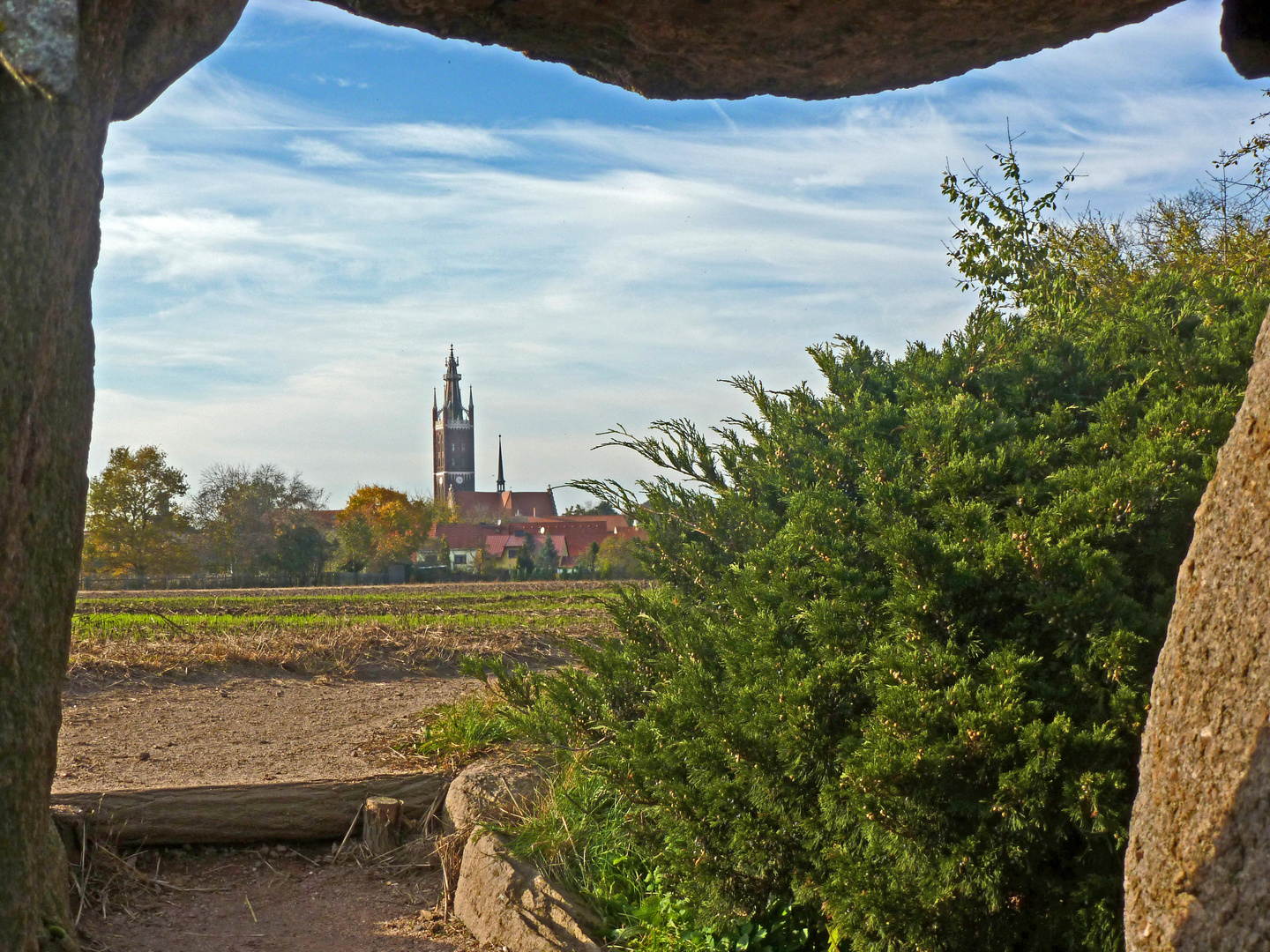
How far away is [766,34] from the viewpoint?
3.06 metres

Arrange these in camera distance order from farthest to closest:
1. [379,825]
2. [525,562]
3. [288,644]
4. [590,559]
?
[590,559] → [525,562] → [288,644] → [379,825]

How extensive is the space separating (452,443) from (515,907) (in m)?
145

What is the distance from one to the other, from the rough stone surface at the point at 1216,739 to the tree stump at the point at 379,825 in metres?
4.44

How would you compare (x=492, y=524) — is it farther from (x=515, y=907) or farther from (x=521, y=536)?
(x=515, y=907)

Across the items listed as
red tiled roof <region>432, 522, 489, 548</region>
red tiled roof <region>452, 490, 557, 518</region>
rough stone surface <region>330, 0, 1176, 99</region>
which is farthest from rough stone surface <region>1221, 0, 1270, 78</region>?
red tiled roof <region>452, 490, 557, 518</region>

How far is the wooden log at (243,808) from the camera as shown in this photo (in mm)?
5465

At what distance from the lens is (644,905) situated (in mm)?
4387

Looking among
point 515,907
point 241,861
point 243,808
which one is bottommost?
point 241,861

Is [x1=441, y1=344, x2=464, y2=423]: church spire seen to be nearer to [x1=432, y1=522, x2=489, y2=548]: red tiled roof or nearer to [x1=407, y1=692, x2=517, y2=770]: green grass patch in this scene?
[x1=432, y1=522, x2=489, y2=548]: red tiled roof

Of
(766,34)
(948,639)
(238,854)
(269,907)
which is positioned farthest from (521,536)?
(766,34)

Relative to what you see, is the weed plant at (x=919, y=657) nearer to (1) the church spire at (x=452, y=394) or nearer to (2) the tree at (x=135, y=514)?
(2) the tree at (x=135, y=514)

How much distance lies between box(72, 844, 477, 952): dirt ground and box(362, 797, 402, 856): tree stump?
143 mm

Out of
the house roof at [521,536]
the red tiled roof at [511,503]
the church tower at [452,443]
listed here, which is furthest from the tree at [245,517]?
the church tower at [452,443]

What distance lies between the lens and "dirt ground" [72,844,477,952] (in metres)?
4.89
